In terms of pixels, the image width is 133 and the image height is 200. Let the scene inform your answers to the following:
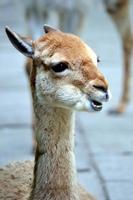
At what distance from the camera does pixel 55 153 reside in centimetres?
445

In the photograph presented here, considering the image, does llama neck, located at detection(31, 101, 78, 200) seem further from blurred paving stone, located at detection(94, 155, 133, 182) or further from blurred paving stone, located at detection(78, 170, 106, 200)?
blurred paving stone, located at detection(94, 155, 133, 182)

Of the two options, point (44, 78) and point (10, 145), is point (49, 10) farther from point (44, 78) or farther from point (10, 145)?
point (44, 78)

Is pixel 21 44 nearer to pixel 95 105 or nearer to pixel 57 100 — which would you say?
pixel 57 100

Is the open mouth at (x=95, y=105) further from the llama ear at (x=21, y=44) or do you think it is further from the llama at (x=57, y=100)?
the llama ear at (x=21, y=44)

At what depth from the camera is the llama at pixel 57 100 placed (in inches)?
164

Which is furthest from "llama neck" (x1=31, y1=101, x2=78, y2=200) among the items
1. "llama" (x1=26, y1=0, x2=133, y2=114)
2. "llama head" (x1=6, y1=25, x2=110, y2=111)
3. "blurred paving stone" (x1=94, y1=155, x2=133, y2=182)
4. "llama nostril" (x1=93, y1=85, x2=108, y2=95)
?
"llama" (x1=26, y1=0, x2=133, y2=114)

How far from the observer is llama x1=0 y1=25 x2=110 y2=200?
4.17m

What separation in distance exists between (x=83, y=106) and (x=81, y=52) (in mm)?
308

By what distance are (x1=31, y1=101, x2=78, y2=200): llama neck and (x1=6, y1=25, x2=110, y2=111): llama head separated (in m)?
0.10

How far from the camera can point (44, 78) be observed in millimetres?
4320

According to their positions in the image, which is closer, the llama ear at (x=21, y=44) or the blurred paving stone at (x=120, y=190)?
the llama ear at (x=21, y=44)

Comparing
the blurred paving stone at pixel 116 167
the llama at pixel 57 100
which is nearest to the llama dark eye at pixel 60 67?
the llama at pixel 57 100

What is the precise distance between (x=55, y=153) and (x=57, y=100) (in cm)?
35

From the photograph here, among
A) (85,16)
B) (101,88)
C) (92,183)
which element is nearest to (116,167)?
(92,183)
